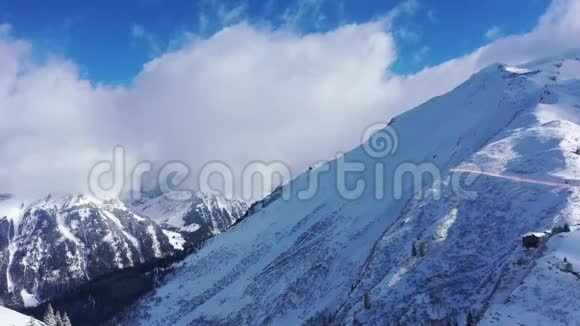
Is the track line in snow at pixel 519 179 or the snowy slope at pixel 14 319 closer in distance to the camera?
the track line in snow at pixel 519 179

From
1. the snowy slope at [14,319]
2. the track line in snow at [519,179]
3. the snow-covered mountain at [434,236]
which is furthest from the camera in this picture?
the snowy slope at [14,319]

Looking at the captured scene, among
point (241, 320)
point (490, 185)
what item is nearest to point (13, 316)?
point (241, 320)

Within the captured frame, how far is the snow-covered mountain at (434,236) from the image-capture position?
5738 centimetres

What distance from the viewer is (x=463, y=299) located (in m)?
59.7

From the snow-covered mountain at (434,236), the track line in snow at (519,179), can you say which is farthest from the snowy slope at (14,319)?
the track line in snow at (519,179)

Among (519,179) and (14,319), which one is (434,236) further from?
(14,319)

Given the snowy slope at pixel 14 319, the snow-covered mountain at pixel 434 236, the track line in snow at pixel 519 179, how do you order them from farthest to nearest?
the snowy slope at pixel 14 319, the track line in snow at pixel 519 179, the snow-covered mountain at pixel 434 236

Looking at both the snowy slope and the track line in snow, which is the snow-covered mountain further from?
the snowy slope

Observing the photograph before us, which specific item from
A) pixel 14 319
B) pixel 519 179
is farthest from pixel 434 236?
pixel 14 319

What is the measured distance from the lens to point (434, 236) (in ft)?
244

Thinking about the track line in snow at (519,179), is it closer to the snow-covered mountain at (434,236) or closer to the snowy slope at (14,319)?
the snow-covered mountain at (434,236)

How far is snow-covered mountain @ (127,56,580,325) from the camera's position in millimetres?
57375

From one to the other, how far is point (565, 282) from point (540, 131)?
204 feet

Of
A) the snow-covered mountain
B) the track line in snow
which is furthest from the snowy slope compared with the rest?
the track line in snow
